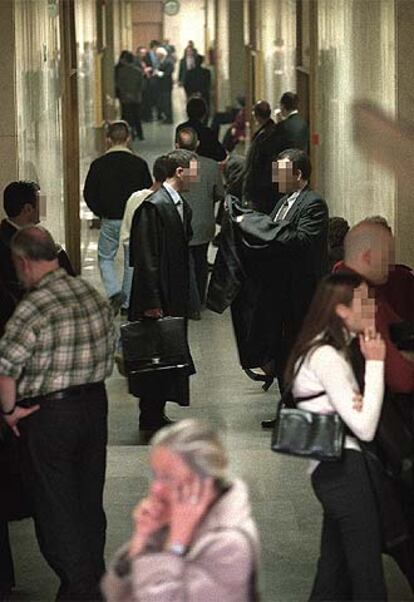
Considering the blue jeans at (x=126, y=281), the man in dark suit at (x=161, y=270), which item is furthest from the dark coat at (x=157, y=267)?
the blue jeans at (x=126, y=281)

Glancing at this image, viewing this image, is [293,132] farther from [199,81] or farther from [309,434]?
[199,81]

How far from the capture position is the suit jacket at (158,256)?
440 inches

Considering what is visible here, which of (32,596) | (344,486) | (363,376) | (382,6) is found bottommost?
(32,596)

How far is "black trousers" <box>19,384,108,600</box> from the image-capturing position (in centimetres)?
760

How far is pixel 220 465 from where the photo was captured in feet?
18.2

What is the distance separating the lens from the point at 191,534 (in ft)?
18.0

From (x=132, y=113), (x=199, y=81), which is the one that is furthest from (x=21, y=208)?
(x=199, y=81)

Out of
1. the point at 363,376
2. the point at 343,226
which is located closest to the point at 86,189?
the point at 343,226

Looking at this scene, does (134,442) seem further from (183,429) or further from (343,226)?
(183,429)

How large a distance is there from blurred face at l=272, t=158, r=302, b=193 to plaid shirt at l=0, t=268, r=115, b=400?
11.7ft

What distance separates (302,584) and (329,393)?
1.89m

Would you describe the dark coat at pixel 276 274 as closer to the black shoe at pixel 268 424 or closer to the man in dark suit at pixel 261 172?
the black shoe at pixel 268 424

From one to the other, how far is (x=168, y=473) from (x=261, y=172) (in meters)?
11.1

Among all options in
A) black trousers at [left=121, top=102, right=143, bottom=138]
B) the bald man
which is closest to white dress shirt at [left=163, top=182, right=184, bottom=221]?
A: the bald man
